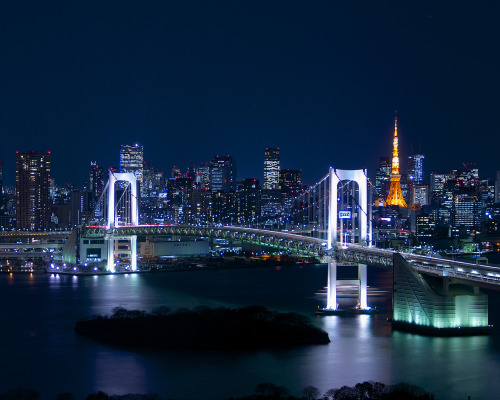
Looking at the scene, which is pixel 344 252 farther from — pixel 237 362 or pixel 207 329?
pixel 237 362

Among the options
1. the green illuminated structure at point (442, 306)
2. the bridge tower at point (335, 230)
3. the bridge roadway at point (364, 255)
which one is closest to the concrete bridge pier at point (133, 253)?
the bridge roadway at point (364, 255)

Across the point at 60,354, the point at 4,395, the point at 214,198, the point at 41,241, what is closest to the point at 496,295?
the point at 60,354

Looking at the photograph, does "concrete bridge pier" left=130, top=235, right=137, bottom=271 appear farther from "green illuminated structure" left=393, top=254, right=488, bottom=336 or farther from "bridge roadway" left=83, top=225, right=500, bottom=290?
"green illuminated structure" left=393, top=254, right=488, bottom=336

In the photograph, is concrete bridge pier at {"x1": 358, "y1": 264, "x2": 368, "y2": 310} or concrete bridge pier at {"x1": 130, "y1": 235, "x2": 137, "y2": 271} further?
concrete bridge pier at {"x1": 130, "y1": 235, "x2": 137, "y2": 271}

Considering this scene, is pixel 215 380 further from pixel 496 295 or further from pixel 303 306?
pixel 496 295

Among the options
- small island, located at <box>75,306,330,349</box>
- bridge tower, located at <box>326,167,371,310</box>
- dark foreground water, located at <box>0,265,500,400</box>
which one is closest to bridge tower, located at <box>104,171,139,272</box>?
dark foreground water, located at <box>0,265,500,400</box>
